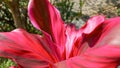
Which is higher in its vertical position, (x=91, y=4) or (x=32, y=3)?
(x=32, y=3)

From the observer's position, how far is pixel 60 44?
821mm

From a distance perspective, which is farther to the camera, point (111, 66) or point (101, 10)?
point (101, 10)

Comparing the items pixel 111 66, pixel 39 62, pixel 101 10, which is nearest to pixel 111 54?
pixel 111 66

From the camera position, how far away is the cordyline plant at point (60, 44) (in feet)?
2.21

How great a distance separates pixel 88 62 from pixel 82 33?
145 millimetres

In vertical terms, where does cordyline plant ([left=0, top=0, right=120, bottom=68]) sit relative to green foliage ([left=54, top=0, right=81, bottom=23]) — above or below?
above

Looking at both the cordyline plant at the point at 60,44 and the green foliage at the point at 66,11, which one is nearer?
the cordyline plant at the point at 60,44

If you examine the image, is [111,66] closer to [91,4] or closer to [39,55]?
[39,55]

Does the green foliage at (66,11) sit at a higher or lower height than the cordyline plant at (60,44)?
lower

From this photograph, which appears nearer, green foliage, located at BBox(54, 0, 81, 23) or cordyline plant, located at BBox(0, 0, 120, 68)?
cordyline plant, located at BBox(0, 0, 120, 68)

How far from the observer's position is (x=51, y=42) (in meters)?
0.80

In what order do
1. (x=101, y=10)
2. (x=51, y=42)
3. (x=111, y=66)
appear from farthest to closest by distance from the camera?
(x=101, y=10) → (x=51, y=42) → (x=111, y=66)

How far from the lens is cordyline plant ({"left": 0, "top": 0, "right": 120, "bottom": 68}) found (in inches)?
26.5

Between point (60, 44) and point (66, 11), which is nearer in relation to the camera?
point (60, 44)
